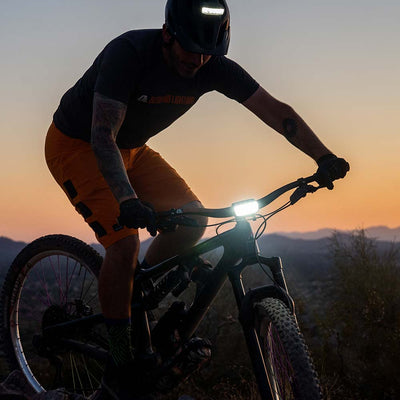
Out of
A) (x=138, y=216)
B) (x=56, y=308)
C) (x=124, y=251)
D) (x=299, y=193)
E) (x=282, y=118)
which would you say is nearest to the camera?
(x=138, y=216)

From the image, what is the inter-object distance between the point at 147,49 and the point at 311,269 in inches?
741

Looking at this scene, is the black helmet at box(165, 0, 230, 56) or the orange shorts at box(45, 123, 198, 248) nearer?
the black helmet at box(165, 0, 230, 56)

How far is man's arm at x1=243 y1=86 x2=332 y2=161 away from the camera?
391cm

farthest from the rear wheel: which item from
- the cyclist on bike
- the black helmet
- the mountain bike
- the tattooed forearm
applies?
the black helmet

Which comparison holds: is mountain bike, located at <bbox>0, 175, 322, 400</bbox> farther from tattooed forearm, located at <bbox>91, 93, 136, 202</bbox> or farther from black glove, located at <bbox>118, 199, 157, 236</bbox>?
tattooed forearm, located at <bbox>91, 93, 136, 202</bbox>


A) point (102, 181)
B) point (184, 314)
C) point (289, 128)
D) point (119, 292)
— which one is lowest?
point (184, 314)

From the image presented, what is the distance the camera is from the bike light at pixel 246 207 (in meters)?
3.03

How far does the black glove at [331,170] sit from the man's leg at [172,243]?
971 millimetres

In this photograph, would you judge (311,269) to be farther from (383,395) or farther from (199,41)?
(199,41)

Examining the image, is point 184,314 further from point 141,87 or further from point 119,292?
point 141,87

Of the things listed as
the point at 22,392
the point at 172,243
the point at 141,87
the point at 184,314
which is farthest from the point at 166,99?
the point at 22,392

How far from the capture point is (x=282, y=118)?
4012 mm

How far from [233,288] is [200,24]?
1.66 metres

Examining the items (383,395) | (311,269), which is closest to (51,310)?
(383,395)
